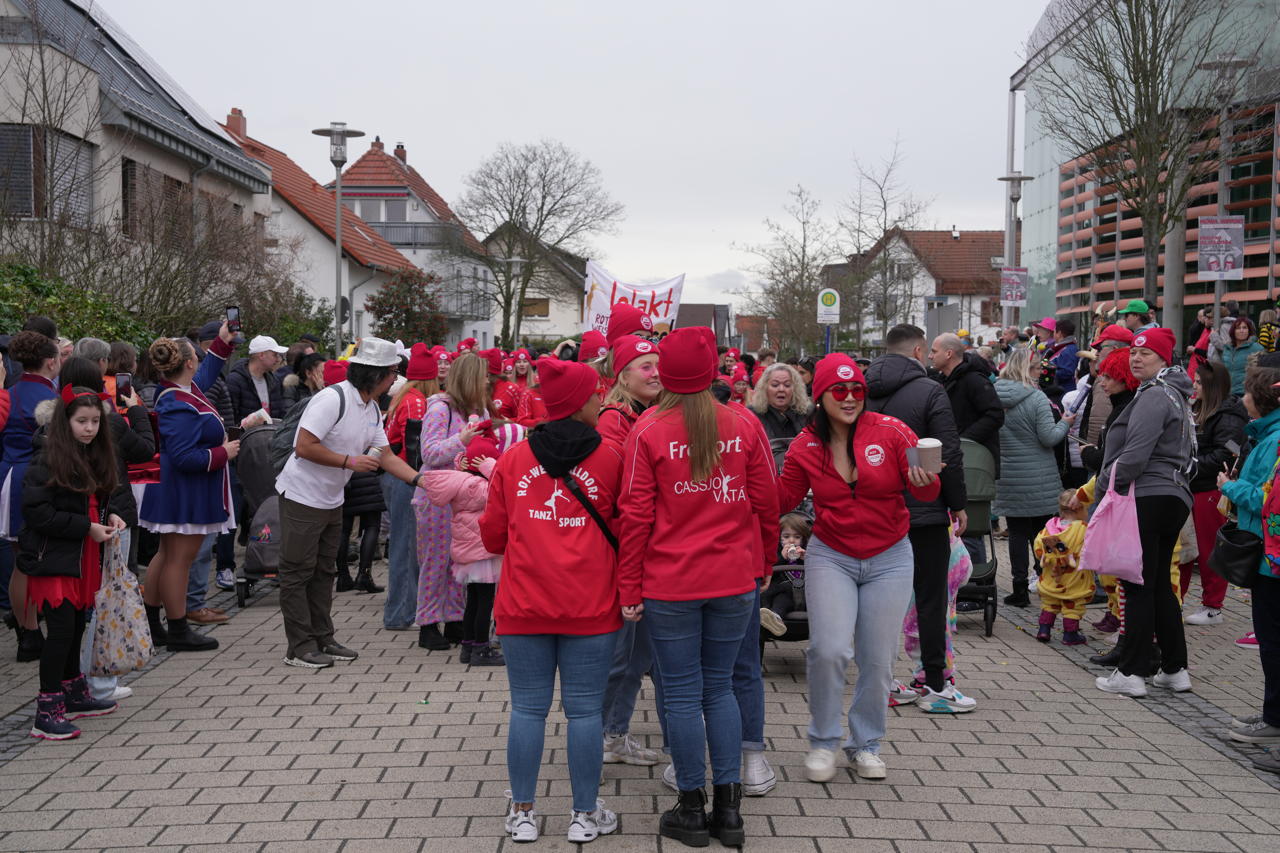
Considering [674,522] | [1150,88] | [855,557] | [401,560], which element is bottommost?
[401,560]

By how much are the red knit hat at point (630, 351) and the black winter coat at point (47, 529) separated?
2.79m

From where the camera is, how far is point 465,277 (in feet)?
201

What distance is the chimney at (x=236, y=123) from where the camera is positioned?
42.8 metres

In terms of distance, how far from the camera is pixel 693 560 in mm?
4652

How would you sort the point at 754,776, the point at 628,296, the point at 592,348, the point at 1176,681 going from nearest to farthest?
the point at 754,776, the point at 1176,681, the point at 592,348, the point at 628,296

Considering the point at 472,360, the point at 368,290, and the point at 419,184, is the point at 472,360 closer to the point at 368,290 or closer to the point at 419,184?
the point at 368,290

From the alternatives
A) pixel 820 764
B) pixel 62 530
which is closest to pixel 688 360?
pixel 820 764

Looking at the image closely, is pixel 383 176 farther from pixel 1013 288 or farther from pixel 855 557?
pixel 855 557

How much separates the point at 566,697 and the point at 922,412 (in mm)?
2693

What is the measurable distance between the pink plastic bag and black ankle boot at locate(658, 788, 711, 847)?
334 cm

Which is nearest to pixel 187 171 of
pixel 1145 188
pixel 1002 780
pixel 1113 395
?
pixel 1145 188

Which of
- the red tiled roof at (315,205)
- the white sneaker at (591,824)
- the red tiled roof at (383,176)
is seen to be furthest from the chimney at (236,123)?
the white sneaker at (591,824)

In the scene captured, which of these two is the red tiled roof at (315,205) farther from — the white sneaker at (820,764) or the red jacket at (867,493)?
the white sneaker at (820,764)

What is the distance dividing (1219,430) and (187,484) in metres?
7.09
